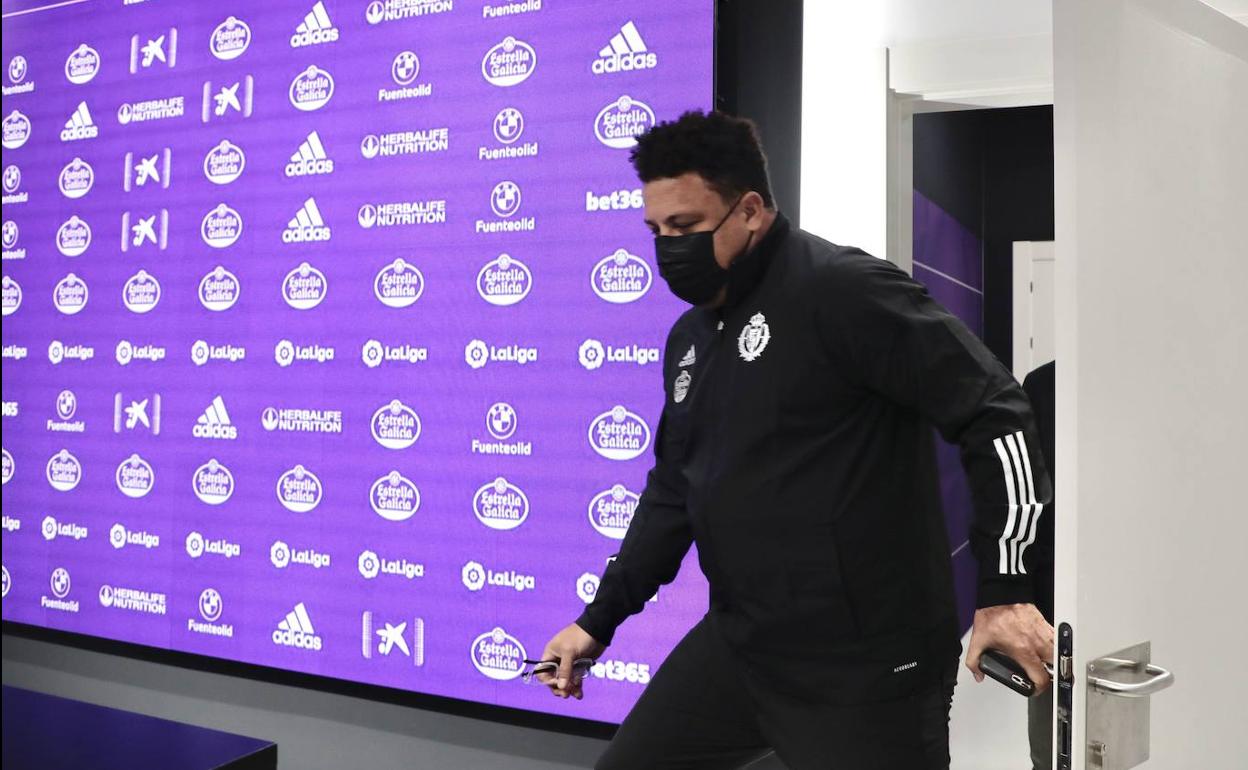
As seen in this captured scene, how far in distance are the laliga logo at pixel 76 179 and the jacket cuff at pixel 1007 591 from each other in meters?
3.11

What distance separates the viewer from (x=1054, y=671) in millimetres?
1206

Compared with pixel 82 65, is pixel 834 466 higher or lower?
lower

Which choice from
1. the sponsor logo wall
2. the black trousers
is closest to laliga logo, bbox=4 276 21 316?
the sponsor logo wall

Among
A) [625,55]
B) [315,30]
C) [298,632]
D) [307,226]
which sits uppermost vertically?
[315,30]

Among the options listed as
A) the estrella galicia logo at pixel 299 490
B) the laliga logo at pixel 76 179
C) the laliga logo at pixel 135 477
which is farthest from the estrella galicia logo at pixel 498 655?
the laliga logo at pixel 76 179

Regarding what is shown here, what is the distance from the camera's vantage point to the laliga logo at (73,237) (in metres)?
3.39

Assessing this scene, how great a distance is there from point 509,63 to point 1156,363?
181 centimetres

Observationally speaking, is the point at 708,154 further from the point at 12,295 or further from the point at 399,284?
the point at 12,295

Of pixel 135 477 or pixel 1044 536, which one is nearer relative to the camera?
pixel 1044 536

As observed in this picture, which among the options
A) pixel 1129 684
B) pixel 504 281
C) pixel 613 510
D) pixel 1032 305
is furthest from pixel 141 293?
pixel 1032 305

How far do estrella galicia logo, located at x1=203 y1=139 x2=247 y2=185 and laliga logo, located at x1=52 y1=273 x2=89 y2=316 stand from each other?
0.64 metres

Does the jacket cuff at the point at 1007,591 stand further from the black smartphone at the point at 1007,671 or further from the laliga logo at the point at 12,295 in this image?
the laliga logo at the point at 12,295

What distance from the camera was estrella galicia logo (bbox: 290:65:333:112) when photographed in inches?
116

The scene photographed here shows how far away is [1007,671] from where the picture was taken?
1.24m
